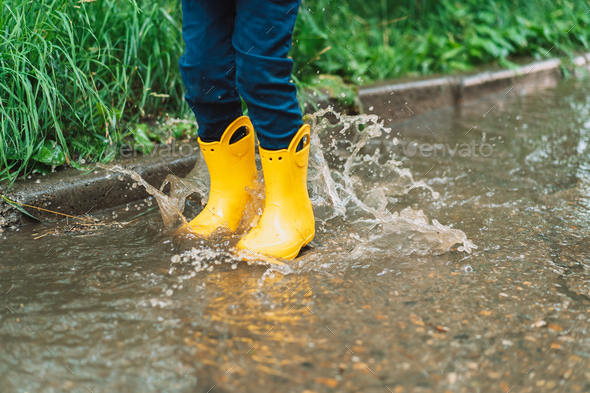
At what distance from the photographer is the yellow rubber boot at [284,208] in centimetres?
151

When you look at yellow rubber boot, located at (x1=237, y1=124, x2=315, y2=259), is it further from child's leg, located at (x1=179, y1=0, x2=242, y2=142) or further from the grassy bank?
the grassy bank

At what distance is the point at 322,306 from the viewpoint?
1.24 metres

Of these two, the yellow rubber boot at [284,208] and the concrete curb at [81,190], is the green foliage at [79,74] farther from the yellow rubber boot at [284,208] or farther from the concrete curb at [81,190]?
the yellow rubber boot at [284,208]

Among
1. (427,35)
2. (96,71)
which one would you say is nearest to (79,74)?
(96,71)

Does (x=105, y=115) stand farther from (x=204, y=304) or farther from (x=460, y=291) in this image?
(x=460, y=291)

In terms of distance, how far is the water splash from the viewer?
5.12ft

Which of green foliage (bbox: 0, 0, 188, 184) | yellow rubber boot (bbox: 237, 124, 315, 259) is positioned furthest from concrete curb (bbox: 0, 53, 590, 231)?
yellow rubber boot (bbox: 237, 124, 315, 259)

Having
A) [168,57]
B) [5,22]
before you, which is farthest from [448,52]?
[5,22]

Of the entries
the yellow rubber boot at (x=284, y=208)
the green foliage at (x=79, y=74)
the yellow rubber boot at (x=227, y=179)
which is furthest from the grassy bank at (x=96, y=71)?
the yellow rubber boot at (x=284, y=208)

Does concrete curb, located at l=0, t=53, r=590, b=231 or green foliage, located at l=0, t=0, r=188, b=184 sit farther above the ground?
green foliage, located at l=0, t=0, r=188, b=184

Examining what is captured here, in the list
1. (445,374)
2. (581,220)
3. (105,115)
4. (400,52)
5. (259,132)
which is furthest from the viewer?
(400,52)

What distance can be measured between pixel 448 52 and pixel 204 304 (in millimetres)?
3775

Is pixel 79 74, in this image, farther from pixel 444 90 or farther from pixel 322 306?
pixel 444 90

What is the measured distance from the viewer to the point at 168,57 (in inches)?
97.0
